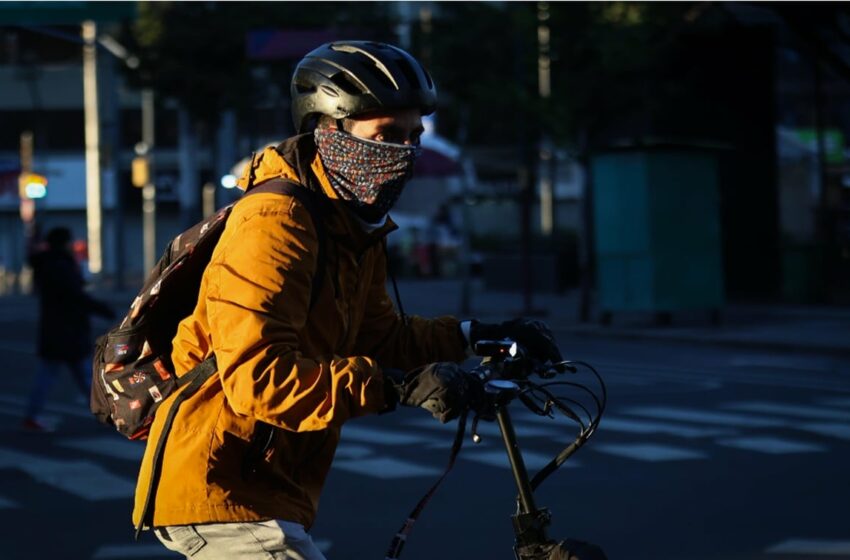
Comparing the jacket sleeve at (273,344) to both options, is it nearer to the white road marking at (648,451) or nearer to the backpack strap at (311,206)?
the backpack strap at (311,206)

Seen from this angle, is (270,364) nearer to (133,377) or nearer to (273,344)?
(273,344)

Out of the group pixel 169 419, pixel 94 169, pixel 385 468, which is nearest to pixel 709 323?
pixel 385 468

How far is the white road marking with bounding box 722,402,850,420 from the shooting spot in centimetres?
1212

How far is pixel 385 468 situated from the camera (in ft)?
32.5

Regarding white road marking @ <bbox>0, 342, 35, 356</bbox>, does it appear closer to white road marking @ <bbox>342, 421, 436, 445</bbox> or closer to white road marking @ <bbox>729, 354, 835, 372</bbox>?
white road marking @ <bbox>729, 354, 835, 372</bbox>

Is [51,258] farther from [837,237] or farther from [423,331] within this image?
[837,237]

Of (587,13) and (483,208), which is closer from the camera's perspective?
(587,13)

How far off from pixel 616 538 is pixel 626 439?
11.3ft

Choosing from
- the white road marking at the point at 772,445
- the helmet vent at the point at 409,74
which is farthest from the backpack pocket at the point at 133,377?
the white road marking at the point at 772,445

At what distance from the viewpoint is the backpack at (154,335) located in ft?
10.8

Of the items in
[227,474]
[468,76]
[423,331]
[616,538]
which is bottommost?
[616,538]

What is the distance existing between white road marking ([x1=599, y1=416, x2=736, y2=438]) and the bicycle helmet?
8.04 meters

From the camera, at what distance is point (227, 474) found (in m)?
3.22

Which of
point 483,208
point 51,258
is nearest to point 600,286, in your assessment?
point 51,258
